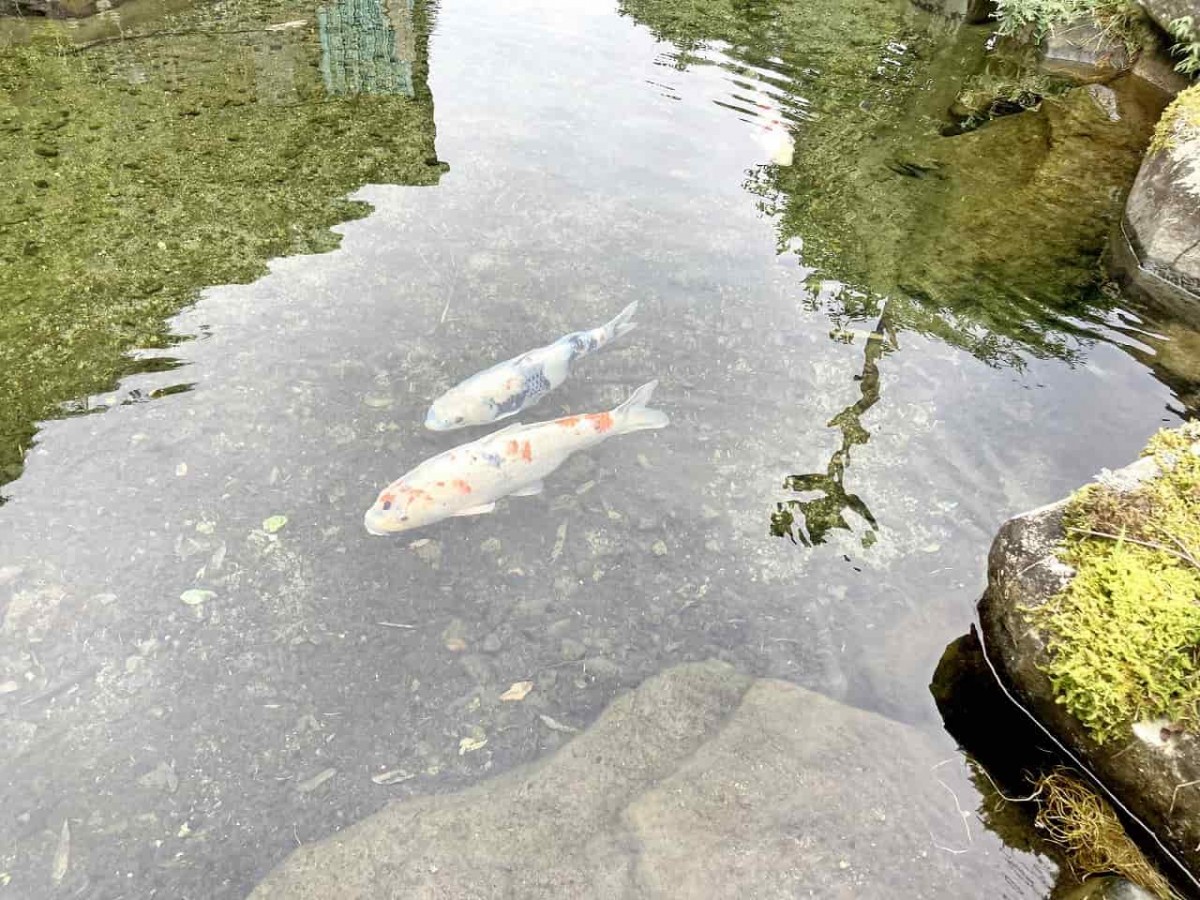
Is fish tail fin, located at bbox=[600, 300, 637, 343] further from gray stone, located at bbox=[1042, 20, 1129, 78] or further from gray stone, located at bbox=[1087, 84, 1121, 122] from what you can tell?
gray stone, located at bbox=[1042, 20, 1129, 78]

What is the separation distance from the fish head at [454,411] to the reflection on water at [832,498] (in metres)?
1.88

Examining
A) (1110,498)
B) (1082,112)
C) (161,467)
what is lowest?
(161,467)

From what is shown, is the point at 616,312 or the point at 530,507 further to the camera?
the point at 616,312

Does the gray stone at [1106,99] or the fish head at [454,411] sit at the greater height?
the gray stone at [1106,99]

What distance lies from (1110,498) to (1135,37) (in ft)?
31.8

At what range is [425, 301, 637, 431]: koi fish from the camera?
14.2 feet

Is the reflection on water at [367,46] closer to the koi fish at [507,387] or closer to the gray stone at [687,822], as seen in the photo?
the koi fish at [507,387]

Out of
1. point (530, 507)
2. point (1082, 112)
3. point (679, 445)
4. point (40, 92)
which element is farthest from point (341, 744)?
point (1082, 112)

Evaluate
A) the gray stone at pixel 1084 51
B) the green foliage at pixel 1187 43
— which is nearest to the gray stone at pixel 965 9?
the gray stone at pixel 1084 51

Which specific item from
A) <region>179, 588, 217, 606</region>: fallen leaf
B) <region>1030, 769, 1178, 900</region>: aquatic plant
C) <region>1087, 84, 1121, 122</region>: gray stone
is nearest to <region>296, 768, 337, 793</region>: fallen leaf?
<region>179, 588, 217, 606</region>: fallen leaf

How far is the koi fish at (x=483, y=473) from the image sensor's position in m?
3.86

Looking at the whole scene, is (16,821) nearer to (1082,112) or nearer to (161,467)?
(161,467)

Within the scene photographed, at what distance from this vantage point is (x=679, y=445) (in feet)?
15.1

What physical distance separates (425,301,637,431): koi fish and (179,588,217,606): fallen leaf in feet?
4.82
